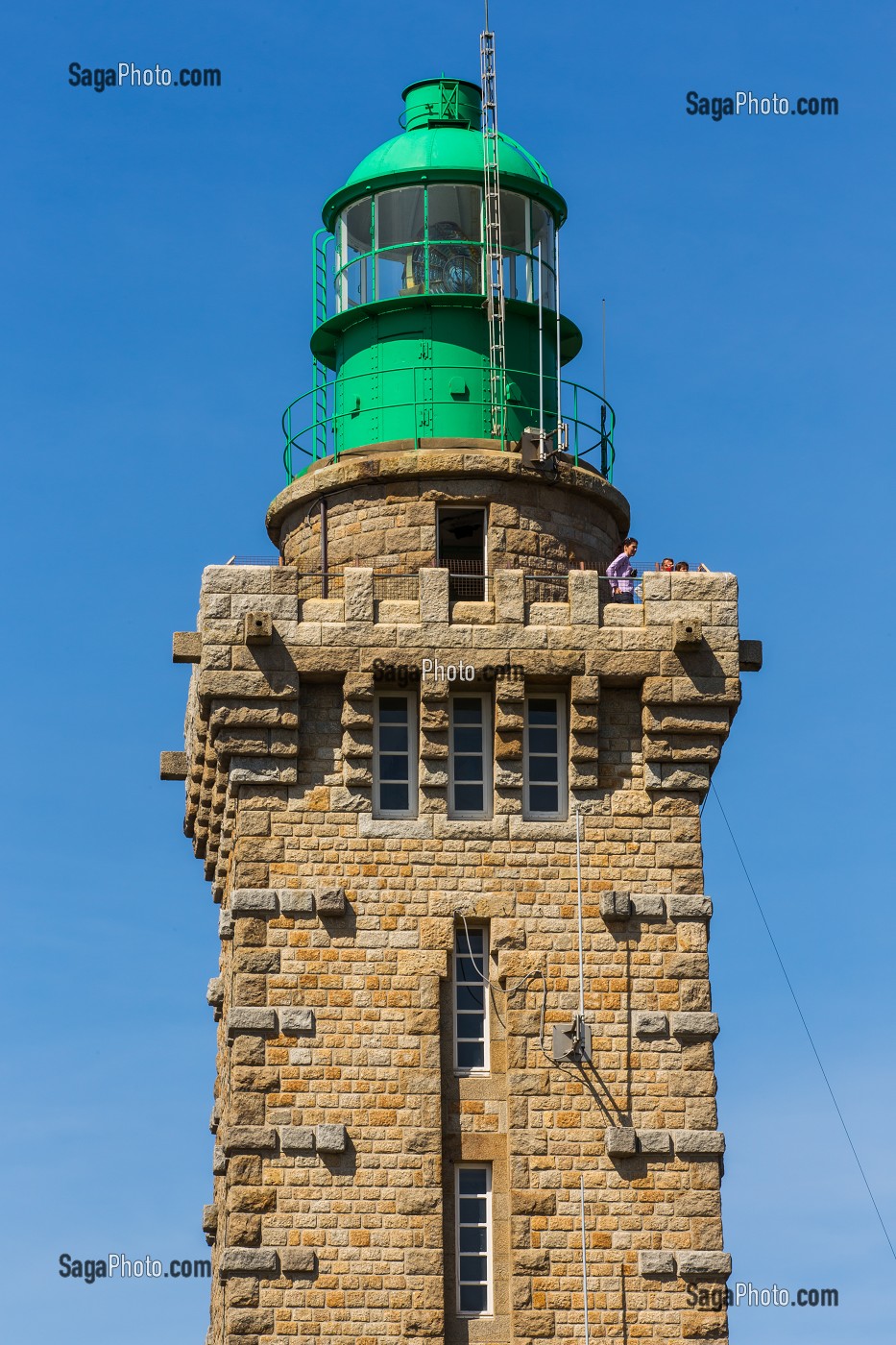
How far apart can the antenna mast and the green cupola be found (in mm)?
34

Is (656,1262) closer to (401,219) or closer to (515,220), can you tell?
(515,220)

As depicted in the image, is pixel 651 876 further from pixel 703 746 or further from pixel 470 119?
pixel 470 119

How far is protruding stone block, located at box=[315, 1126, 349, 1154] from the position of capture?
127 feet

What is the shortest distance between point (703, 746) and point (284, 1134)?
23.2ft

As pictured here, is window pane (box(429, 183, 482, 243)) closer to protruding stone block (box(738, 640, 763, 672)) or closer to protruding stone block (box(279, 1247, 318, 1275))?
protruding stone block (box(738, 640, 763, 672))

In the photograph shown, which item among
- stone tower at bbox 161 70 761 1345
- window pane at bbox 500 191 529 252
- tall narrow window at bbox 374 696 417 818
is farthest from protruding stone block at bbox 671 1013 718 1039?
window pane at bbox 500 191 529 252

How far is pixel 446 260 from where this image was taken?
141 ft

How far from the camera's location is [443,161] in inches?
1708

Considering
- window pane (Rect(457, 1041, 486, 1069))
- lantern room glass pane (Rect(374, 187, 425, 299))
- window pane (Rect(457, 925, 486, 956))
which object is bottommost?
window pane (Rect(457, 1041, 486, 1069))

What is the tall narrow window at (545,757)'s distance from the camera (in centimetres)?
4066

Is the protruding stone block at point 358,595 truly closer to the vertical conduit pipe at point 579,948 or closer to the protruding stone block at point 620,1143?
the vertical conduit pipe at point 579,948

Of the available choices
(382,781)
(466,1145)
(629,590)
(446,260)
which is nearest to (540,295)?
(446,260)

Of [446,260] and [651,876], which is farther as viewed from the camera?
[446,260]

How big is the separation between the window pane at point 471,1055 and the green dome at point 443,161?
11.5 meters
